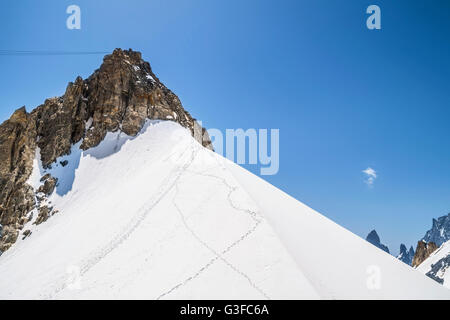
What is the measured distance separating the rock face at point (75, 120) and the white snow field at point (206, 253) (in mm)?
18983

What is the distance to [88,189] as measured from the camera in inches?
1071

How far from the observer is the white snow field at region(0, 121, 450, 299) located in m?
8.17

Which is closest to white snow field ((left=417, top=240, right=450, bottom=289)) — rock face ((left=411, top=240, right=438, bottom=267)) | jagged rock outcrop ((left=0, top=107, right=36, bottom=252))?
rock face ((left=411, top=240, right=438, bottom=267))

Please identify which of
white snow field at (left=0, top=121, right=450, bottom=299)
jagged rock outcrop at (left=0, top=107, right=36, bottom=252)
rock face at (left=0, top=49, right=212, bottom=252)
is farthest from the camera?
rock face at (left=0, top=49, right=212, bottom=252)

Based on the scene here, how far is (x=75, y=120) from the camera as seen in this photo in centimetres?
3797

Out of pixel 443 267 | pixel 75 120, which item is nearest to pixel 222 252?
pixel 75 120

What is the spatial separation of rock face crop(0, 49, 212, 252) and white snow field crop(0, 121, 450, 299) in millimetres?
18983

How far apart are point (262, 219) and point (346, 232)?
190 inches

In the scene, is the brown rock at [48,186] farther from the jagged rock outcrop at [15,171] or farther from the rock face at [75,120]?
the jagged rock outcrop at [15,171]

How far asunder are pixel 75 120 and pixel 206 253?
119 ft

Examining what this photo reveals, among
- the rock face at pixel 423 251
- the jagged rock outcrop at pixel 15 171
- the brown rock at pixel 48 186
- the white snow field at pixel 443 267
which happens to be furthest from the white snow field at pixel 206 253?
the rock face at pixel 423 251

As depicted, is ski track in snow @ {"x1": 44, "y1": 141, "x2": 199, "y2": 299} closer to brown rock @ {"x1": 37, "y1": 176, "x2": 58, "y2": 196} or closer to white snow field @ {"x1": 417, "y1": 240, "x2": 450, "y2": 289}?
brown rock @ {"x1": 37, "y1": 176, "x2": 58, "y2": 196}

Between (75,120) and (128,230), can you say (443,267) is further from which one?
(75,120)
